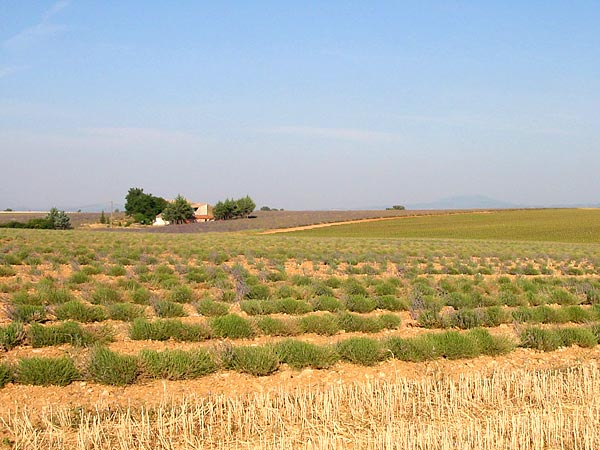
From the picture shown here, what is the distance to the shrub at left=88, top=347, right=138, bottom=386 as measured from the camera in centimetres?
899

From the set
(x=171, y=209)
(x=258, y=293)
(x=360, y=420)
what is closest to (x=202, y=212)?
(x=171, y=209)

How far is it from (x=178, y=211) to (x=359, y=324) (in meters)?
116

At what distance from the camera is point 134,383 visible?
9094 millimetres

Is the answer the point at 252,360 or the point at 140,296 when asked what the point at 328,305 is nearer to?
the point at 140,296

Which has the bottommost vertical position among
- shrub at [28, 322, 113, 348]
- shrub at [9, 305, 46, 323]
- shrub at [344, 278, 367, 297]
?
shrub at [344, 278, 367, 297]

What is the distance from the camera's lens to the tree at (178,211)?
126312 mm

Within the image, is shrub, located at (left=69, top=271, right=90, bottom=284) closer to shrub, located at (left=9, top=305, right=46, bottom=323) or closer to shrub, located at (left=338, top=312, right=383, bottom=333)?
shrub, located at (left=9, top=305, right=46, bottom=323)

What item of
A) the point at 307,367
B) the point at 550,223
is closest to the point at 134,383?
the point at 307,367

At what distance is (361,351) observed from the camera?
1051 centimetres

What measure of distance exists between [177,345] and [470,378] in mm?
5332

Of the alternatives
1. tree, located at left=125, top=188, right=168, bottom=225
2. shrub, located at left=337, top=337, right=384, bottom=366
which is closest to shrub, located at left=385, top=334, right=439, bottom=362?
shrub, located at left=337, top=337, right=384, bottom=366

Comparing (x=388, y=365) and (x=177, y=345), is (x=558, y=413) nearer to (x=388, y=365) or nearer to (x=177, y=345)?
(x=388, y=365)

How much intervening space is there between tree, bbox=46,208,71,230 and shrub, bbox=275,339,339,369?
300 ft

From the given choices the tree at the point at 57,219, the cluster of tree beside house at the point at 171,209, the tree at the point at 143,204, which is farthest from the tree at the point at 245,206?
the tree at the point at 57,219
